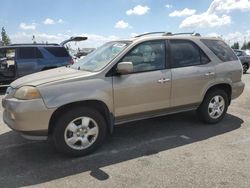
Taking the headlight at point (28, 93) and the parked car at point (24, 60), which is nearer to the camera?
the headlight at point (28, 93)

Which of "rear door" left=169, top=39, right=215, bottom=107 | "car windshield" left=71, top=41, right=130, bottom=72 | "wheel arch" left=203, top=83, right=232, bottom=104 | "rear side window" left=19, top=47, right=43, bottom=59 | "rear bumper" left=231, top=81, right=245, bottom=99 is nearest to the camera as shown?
"car windshield" left=71, top=41, right=130, bottom=72

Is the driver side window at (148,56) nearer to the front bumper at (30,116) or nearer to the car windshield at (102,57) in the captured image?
the car windshield at (102,57)

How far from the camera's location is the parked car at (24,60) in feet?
37.0

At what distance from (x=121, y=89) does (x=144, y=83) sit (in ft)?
1.44

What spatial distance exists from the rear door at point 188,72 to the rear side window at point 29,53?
296 inches

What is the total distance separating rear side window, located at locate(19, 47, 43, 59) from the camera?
11.4 m

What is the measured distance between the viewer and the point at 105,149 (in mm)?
4785

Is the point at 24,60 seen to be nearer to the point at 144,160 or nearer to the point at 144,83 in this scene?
the point at 144,83

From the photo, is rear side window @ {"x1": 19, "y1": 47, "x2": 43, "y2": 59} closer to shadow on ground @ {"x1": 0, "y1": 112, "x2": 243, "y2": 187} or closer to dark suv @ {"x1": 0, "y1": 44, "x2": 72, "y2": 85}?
dark suv @ {"x1": 0, "y1": 44, "x2": 72, "y2": 85}

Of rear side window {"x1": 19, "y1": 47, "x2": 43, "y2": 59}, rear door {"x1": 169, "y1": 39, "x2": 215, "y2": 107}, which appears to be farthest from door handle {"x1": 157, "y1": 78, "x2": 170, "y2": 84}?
rear side window {"x1": 19, "y1": 47, "x2": 43, "y2": 59}

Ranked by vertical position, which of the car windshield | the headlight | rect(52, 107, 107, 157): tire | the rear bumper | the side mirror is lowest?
rect(52, 107, 107, 157): tire

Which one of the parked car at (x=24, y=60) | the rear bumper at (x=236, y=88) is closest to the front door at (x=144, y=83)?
the rear bumper at (x=236, y=88)

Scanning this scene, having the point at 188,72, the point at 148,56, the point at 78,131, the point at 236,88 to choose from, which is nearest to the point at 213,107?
the point at 236,88

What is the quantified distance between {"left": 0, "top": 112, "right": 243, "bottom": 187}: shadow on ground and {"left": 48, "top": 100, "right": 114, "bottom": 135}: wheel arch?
45 centimetres
